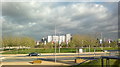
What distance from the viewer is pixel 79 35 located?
78688 millimetres

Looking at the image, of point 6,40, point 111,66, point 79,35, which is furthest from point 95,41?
point 111,66

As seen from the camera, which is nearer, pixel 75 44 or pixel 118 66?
pixel 118 66

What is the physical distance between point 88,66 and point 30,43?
46691 mm

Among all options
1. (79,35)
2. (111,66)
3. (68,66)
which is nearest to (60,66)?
(68,66)

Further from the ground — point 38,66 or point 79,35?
point 79,35

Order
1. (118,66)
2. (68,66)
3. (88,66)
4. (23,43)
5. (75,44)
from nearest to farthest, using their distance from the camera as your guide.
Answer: (118,66)
(88,66)
(68,66)
(23,43)
(75,44)

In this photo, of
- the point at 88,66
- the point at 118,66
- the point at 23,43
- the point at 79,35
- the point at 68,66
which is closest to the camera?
the point at 118,66

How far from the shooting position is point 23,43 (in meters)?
61.9

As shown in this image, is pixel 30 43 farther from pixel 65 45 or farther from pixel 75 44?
pixel 65 45

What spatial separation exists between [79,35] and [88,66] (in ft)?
200

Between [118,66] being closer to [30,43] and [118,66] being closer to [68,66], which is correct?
[68,66]

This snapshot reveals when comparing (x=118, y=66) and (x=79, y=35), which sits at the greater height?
(x=79, y=35)

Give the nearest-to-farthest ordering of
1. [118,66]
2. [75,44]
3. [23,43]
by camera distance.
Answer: [118,66] < [23,43] < [75,44]

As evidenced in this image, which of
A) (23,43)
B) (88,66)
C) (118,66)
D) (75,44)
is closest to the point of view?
(118,66)
